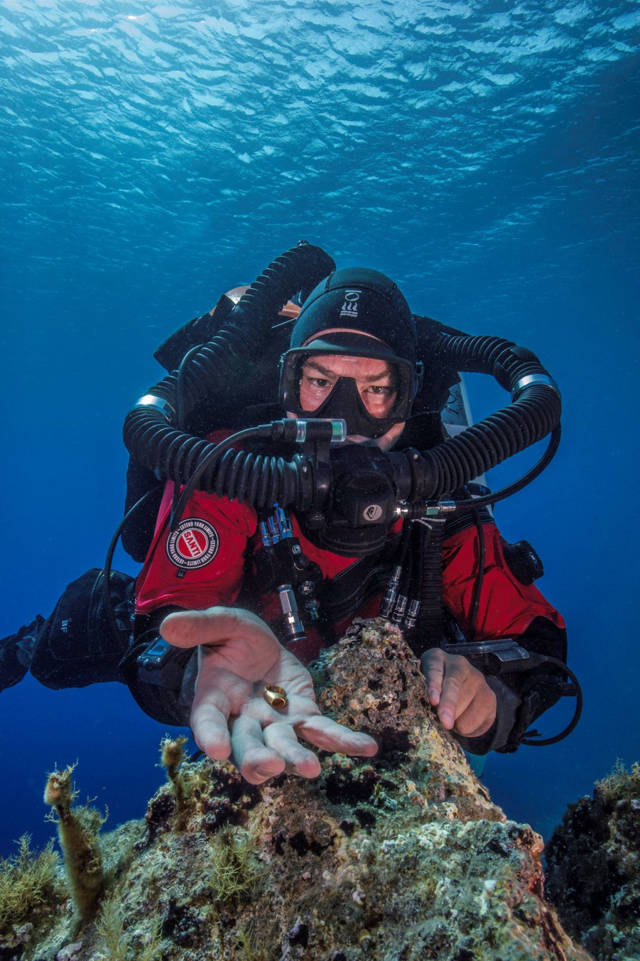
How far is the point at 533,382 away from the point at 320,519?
1788mm

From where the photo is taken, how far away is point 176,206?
2320 cm

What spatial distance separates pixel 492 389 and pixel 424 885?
7196 centimetres

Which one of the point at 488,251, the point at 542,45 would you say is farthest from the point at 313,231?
the point at 542,45

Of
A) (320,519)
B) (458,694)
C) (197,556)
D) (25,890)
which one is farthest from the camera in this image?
(197,556)

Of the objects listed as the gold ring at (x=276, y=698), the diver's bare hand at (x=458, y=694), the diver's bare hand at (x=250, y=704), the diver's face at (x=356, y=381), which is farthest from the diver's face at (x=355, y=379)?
the gold ring at (x=276, y=698)

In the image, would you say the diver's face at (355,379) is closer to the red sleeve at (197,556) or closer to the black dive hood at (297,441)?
the black dive hood at (297,441)

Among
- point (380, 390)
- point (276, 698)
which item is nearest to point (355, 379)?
point (380, 390)

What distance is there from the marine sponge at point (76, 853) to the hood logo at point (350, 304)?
316cm

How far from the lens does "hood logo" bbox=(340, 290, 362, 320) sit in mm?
3517

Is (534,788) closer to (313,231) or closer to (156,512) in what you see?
(156,512)

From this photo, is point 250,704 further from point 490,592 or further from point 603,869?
point 490,592

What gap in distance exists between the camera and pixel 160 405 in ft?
10.3

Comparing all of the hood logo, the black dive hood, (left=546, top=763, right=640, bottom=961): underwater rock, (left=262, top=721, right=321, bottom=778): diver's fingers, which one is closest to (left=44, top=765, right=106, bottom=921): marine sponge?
(left=262, top=721, right=321, bottom=778): diver's fingers

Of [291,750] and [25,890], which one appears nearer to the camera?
[291,750]
